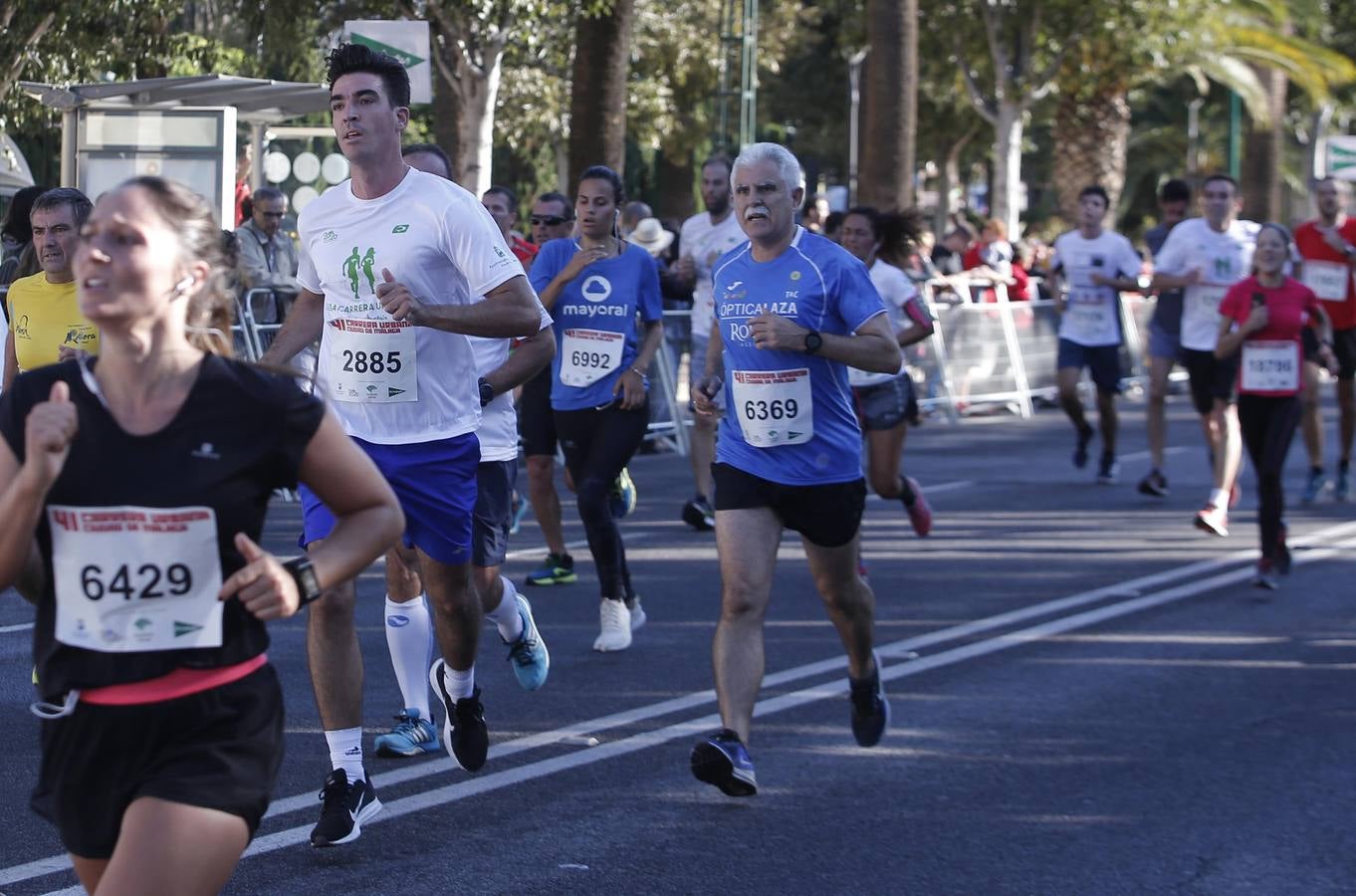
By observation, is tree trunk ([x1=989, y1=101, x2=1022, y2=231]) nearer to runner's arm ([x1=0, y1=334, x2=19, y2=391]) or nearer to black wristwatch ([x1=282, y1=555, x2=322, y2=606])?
runner's arm ([x1=0, y1=334, x2=19, y2=391])

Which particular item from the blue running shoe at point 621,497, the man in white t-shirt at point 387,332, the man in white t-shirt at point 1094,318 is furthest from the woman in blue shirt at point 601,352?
the man in white t-shirt at point 1094,318

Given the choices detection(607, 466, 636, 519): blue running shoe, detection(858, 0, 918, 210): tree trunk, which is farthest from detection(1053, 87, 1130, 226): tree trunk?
detection(607, 466, 636, 519): blue running shoe

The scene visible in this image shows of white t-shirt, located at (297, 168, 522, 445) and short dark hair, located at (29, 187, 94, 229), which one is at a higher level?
short dark hair, located at (29, 187, 94, 229)

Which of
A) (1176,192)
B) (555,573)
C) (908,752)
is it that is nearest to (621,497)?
(555,573)

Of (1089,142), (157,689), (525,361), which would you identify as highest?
(1089,142)

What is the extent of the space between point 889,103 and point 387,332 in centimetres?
1689

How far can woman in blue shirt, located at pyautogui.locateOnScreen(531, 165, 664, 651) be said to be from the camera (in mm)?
8484

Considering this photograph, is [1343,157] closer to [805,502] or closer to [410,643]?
[805,502]

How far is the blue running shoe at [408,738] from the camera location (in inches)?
253

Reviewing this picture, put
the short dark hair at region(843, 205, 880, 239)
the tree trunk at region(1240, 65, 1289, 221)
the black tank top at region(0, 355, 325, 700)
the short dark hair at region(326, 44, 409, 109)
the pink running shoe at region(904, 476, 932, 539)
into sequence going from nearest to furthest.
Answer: the black tank top at region(0, 355, 325, 700) < the short dark hair at region(326, 44, 409, 109) < the short dark hair at region(843, 205, 880, 239) < the pink running shoe at region(904, 476, 932, 539) < the tree trunk at region(1240, 65, 1289, 221)

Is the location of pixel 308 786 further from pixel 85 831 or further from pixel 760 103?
pixel 760 103

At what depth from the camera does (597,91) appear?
1661cm

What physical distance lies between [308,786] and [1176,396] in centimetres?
1880

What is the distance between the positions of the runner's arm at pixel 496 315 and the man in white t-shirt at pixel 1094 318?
32.1 feet
